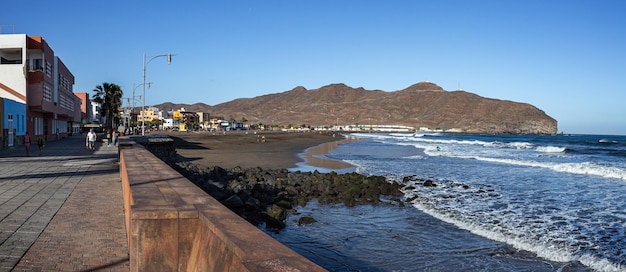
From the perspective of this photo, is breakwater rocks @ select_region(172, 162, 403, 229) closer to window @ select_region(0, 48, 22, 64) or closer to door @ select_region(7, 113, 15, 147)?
door @ select_region(7, 113, 15, 147)

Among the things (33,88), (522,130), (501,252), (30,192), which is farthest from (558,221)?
(522,130)

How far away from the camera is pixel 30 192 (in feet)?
33.0

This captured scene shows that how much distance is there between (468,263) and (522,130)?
641 ft

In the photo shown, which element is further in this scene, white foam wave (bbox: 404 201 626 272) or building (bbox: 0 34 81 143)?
building (bbox: 0 34 81 143)

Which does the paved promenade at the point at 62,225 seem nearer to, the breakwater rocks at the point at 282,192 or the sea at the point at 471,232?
the breakwater rocks at the point at 282,192

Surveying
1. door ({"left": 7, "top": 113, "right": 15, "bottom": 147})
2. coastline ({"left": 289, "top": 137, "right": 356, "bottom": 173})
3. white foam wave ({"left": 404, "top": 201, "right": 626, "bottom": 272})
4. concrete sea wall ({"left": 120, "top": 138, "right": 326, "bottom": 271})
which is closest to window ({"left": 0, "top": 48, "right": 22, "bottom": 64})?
door ({"left": 7, "top": 113, "right": 15, "bottom": 147})

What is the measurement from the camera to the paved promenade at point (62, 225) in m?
5.19

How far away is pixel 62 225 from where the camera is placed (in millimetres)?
6891

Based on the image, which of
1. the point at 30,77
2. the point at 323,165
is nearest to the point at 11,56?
the point at 30,77

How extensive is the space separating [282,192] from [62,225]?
8.41 metres

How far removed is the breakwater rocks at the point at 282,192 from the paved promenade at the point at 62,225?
2.70 meters

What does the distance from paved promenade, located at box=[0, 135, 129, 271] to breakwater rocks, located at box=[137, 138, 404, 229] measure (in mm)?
2696

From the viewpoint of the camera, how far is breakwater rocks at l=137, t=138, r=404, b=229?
35.7 feet

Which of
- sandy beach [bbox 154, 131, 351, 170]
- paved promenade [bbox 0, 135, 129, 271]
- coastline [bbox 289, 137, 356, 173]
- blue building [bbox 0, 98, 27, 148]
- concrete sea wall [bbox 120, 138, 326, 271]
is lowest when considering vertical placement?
coastline [bbox 289, 137, 356, 173]
